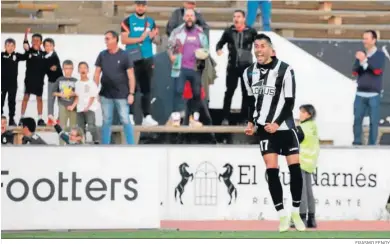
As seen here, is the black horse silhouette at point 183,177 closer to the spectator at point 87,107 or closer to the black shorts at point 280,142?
the spectator at point 87,107

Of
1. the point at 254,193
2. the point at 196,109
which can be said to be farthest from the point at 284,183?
the point at 196,109

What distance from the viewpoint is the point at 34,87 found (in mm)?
17547

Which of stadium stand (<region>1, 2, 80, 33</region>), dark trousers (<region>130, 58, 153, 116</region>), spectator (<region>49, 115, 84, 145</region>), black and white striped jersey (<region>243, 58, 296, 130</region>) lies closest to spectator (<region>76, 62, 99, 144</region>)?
dark trousers (<region>130, 58, 153, 116</region>)

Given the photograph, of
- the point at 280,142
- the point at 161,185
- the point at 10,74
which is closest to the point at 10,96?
the point at 10,74

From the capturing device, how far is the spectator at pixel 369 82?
16859 millimetres

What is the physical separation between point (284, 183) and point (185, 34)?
275cm

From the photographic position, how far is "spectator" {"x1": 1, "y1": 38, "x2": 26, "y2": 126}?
56.6 feet

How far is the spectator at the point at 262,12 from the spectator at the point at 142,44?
5.93 feet

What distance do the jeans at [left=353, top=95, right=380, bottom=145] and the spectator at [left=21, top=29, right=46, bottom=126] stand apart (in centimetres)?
472

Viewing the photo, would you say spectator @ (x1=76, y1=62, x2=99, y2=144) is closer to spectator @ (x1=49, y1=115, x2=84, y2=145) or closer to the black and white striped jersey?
spectator @ (x1=49, y1=115, x2=84, y2=145)

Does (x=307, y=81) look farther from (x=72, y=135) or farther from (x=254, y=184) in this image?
(x=72, y=135)

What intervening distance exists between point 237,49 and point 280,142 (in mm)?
4489

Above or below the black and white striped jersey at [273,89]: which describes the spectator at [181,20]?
above

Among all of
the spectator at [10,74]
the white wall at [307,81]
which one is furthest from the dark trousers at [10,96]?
the white wall at [307,81]
